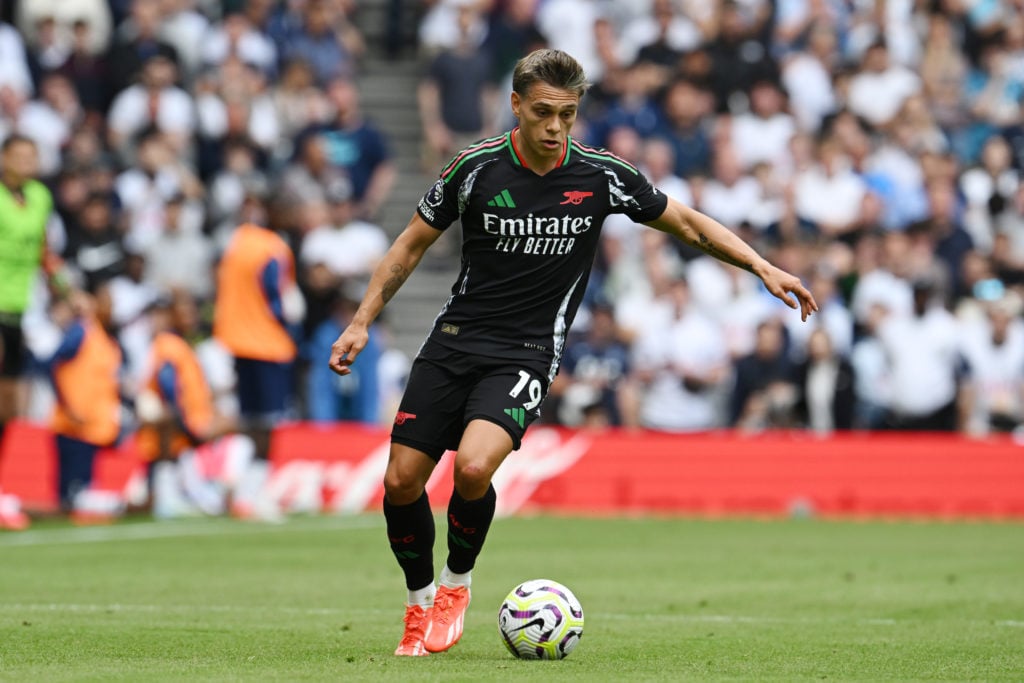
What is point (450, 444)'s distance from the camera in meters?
8.06

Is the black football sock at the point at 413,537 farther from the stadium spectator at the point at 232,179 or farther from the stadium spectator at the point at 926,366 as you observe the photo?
the stadium spectator at the point at 232,179

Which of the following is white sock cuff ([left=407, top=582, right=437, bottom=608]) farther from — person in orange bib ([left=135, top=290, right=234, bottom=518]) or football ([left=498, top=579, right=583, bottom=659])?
person in orange bib ([left=135, top=290, right=234, bottom=518])

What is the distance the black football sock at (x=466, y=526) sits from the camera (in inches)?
316

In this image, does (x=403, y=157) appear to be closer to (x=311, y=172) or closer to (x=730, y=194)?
(x=311, y=172)

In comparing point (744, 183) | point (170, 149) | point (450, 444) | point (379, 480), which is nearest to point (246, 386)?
point (379, 480)

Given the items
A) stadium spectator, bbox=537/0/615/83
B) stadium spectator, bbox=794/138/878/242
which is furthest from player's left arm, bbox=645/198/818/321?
stadium spectator, bbox=537/0/615/83

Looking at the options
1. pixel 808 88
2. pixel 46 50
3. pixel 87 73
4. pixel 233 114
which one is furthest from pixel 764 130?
pixel 46 50

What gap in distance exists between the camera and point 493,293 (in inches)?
320

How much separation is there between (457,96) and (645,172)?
2564mm

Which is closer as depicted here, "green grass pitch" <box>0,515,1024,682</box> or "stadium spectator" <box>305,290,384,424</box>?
"green grass pitch" <box>0,515,1024,682</box>

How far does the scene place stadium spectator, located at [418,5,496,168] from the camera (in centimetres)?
2203

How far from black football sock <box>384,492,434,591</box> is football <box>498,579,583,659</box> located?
19.3 inches

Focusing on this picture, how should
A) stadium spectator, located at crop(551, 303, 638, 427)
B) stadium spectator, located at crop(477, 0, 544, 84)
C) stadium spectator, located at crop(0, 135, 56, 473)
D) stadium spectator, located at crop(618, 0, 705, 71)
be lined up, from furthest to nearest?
stadium spectator, located at crop(477, 0, 544, 84) → stadium spectator, located at crop(618, 0, 705, 71) → stadium spectator, located at crop(551, 303, 638, 427) → stadium spectator, located at crop(0, 135, 56, 473)

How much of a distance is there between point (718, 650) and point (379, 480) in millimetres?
10398
